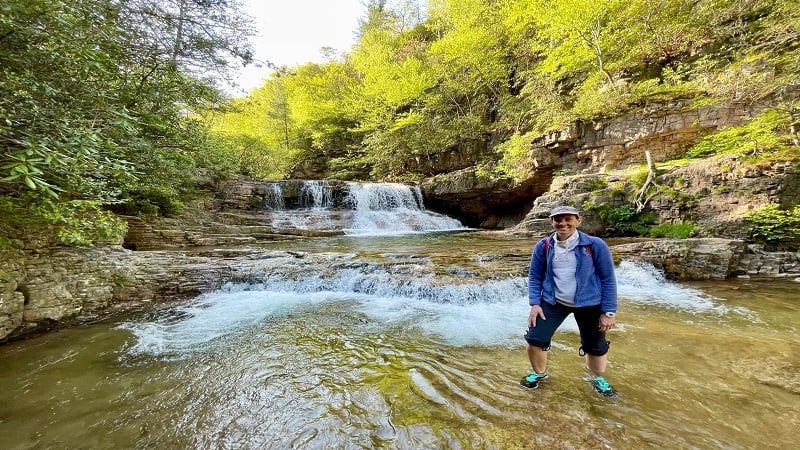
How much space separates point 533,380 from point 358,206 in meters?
16.1

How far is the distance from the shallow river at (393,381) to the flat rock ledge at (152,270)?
562 millimetres

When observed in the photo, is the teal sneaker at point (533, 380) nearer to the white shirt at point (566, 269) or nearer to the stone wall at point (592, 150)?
the white shirt at point (566, 269)

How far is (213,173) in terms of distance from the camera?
15.8 meters

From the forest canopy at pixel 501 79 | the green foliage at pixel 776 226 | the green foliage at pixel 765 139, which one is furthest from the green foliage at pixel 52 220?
the green foliage at pixel 765 139

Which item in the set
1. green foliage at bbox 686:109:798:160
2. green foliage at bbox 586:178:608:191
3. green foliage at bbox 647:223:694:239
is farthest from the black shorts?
green foliage at bbox 586:178:608:191

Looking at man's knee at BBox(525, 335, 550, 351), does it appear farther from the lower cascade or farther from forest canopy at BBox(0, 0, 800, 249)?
the lower cascade

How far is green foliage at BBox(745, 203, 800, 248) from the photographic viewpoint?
8086 millimetres

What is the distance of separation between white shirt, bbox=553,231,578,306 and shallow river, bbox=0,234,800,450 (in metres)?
0.93

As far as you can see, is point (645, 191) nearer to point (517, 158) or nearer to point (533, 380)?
point (517, 158)

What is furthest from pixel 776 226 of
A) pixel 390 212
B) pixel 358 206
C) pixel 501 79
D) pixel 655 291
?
pixel 358 206

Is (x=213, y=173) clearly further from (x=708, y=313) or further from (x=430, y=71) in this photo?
(x=708, y=313)

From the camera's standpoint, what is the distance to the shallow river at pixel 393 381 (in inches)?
99.1

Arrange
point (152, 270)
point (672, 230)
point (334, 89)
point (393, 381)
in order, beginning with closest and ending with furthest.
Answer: point (393, 381) < point (152, 270) < point (672, 230) < point (334, 89)

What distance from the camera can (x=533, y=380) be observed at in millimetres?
3105
